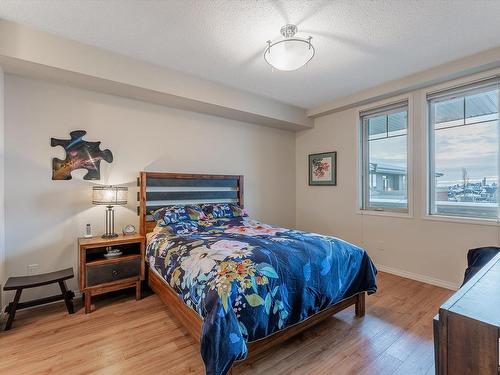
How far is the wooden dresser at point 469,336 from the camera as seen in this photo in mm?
642

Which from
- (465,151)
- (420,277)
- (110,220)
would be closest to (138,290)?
(110,220)

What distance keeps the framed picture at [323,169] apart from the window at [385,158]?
47 centimetres

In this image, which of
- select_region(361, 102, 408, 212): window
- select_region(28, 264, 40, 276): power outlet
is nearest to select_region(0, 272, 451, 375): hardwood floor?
select_region(28, 264, 40, 276): power outlet

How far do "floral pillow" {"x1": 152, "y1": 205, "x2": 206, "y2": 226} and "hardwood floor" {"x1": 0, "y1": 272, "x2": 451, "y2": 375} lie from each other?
91 cm

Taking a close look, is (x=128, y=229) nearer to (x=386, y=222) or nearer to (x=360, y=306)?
(x=360, y=306)

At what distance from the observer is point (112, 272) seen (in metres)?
2.61

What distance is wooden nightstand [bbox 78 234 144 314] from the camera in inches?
96.9

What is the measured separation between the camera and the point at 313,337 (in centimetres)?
205

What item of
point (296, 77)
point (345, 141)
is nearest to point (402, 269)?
point (345, 141)

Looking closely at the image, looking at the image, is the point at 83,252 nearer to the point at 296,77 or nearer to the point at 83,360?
the point at 83,360

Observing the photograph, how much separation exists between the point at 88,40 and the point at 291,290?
285 cm

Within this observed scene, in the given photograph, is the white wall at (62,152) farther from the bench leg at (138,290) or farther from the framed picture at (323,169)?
the framed picture at (323,169)

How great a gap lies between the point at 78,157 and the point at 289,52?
249 cm

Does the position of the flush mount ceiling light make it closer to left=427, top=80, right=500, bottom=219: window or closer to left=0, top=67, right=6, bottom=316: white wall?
left=427, top=80, right=500, bottom=219: window
